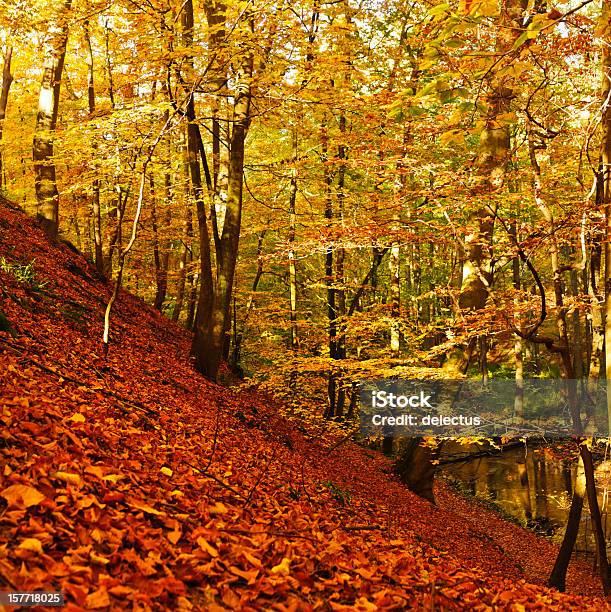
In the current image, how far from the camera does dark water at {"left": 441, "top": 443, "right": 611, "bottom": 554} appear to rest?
53.8 feet

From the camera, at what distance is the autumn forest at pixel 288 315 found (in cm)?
283

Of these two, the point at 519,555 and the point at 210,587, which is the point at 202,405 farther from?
the point at 519,555

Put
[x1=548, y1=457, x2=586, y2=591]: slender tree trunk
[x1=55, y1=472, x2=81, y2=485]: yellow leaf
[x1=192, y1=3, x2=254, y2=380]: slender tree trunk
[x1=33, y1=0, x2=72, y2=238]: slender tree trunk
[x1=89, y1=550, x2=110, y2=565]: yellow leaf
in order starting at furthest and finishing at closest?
[x1=192, y1=3, x2=254, y2=380]: slender tree trunk → [x1=33, y1=0, x2=72, y2=238]: slender tree trunk → [x1=548, y1=457, x2=586, y2=591]: slender tree trunk → [x1=55, y1=472, x2=81, y2=485]: yellow leaf → [x1=89, y1=550, x2=110, y2=565]: yellow leaf

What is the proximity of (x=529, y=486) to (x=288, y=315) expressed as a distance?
38.3ft

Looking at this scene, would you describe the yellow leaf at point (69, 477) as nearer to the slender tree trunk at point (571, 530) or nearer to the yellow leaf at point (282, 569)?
the yellow leaf at point (282, 569)

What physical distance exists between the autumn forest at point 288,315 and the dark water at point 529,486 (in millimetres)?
156

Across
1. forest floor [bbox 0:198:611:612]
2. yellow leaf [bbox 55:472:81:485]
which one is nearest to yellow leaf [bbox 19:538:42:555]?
forest floor [bbox 0:198:611:612]

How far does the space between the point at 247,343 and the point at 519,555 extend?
1161 centimetres

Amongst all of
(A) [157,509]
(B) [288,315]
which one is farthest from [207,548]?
(B) [288,315]

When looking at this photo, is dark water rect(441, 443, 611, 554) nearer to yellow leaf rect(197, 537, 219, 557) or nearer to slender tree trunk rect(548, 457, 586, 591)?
slender tree trunk rect(548, 457, 586, 591)

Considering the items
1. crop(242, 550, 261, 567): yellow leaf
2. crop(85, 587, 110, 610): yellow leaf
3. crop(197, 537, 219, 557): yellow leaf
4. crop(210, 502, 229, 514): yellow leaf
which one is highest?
crop(85, 587, 110, 610): yellow leaf

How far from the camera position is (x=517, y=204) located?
359 inches

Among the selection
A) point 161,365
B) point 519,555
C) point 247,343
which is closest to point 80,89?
point 247,343

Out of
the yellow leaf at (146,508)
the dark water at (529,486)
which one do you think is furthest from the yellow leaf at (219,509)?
the dark water at (529,486)
